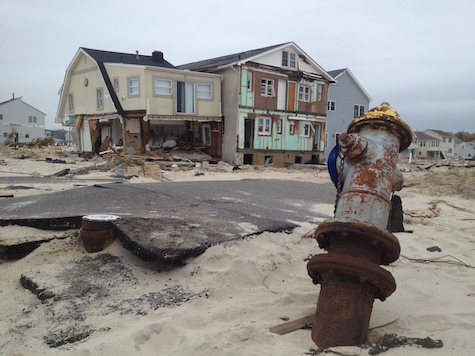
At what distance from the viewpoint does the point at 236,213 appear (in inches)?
236

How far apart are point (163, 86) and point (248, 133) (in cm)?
624

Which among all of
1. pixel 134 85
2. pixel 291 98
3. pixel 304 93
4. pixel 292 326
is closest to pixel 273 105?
pixel 291 98

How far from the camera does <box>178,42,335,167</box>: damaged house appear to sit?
72.7 feet

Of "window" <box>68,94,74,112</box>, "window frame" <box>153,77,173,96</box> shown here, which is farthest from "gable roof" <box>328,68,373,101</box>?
"window" <box>68,94,74,112</box>

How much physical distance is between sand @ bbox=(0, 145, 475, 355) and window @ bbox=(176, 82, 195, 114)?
17219mm

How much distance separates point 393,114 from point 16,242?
4.50 metres

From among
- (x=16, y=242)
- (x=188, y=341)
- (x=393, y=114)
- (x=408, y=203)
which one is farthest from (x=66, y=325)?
(x=408, y=203)

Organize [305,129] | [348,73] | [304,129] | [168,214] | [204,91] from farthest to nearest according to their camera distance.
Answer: [348,73] → [305,129] → [304,129] → [204,91] → [168,214]

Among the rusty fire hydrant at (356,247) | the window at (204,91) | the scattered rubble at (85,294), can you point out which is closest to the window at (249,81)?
the window at (204,91)

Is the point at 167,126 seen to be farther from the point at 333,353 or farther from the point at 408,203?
the point at 333,353

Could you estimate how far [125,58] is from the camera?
24.9 meters

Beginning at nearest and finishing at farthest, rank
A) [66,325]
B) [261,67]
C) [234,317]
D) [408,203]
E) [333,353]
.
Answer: [333,353], [66,325], [234,317], [408,203], [261,67]

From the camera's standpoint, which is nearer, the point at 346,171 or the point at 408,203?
the point at 346,171

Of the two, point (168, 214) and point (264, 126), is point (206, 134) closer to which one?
point (264, 126)
